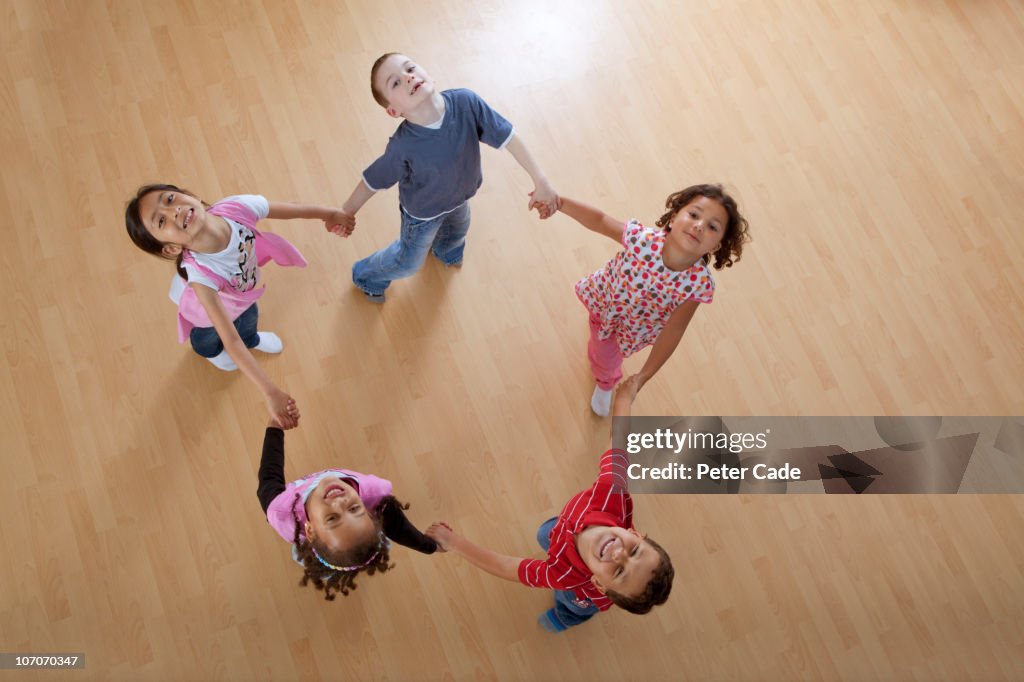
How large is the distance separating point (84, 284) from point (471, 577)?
147cm

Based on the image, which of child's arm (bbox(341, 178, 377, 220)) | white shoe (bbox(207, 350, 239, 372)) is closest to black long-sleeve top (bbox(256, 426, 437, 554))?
white shoe (bbox(207, 350, 239, 372))

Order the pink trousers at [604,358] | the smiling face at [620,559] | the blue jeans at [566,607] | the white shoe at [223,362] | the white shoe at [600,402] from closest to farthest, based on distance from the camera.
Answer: the smiling face at [620,559] → the blue jeans at [566,607] → the pink trousers at [604,358] → the white shoe at [223,362] → the white shoe at [600,402]

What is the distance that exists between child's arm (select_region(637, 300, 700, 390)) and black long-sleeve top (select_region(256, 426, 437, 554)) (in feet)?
2.16

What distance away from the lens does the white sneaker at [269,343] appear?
2.33 metres

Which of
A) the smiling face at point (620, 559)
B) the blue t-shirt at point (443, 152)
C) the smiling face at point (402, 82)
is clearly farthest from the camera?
the blue t-shirt at point (443, 152)

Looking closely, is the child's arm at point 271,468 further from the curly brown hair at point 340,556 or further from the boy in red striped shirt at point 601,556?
the boy in red striped shirt at point 601,556

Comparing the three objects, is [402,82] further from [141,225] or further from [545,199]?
[141,225]

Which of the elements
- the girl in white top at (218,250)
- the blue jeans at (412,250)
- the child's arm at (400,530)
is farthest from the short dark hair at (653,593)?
the blue jeans at (412,250)

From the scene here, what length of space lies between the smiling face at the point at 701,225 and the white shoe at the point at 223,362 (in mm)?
1314

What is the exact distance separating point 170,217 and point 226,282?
0.21 meters

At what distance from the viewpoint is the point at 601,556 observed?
1620 mm

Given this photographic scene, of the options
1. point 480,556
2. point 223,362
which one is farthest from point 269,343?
point 480,556

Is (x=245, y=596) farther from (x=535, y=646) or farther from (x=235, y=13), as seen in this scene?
(x=235, y=13)

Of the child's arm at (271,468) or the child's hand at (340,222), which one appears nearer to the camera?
the child's arm at (271,468)
